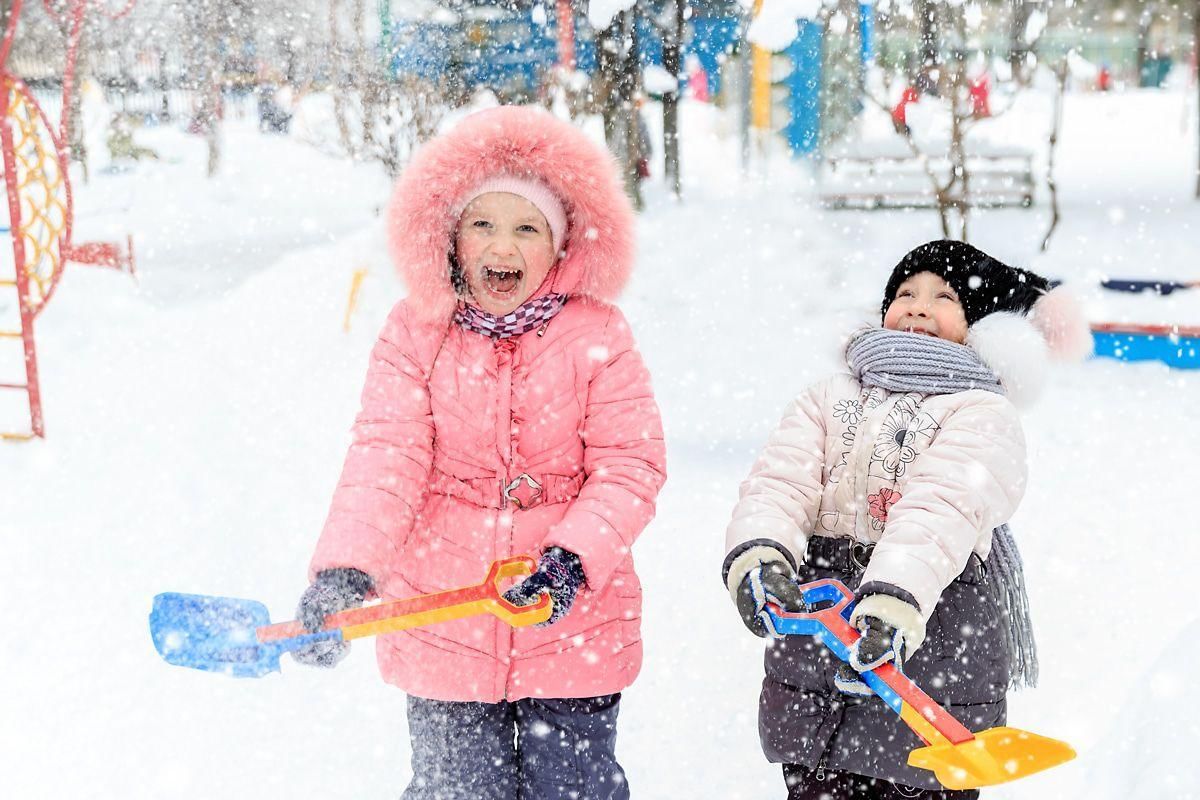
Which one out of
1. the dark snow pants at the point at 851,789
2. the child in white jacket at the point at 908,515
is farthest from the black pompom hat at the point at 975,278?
the dark snow pants at the point at 851,789

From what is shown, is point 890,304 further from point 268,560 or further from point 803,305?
point 803,305

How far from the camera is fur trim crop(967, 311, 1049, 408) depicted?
2262 millimetres

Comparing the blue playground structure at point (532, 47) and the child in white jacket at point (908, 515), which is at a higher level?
the blue playground structure at point (532, 47)

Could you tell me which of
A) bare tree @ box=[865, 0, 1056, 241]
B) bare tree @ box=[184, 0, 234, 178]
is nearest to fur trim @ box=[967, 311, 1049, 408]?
bare tree @ box=[865, 0, 1056, 241]

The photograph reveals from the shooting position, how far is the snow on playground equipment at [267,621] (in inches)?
77.5

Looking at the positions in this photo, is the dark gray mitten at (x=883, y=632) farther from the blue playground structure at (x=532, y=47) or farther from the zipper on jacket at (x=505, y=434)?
the blue playground structure at (x=532, y=47)

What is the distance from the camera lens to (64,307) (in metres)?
7.97

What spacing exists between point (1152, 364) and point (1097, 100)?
17404mm

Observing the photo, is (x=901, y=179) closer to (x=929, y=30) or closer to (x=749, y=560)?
(x=929, y=30)

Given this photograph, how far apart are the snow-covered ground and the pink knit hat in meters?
0.71

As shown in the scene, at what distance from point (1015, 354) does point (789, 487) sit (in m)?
0.54

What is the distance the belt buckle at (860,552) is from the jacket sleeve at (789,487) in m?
0.10

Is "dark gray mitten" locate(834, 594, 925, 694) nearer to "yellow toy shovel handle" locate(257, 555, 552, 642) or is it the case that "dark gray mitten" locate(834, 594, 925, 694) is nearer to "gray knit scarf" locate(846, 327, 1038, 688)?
"gray knit scarf" locate(846, 327, 1038, 688)

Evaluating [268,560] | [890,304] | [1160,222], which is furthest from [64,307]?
[1160,222]
